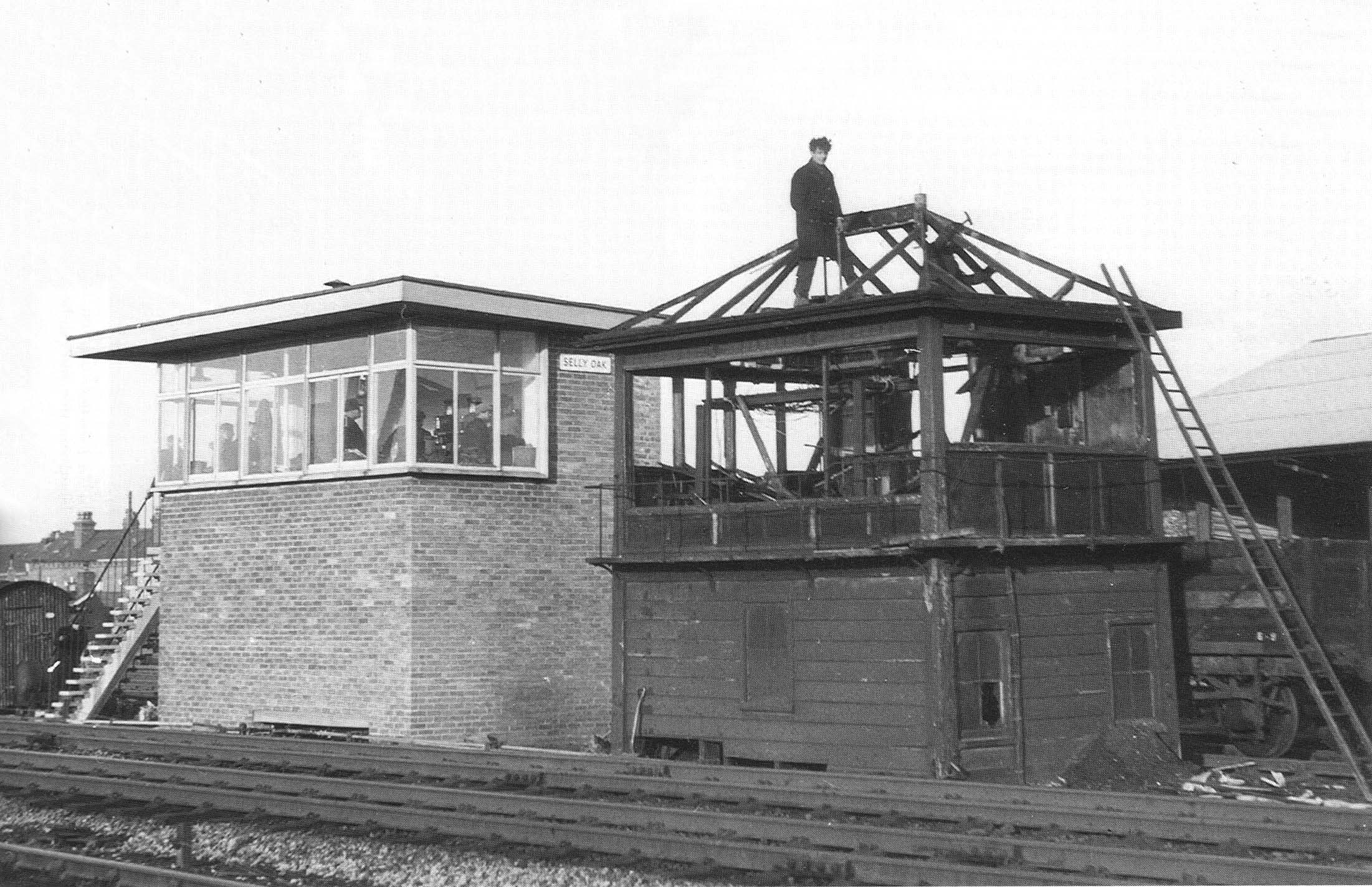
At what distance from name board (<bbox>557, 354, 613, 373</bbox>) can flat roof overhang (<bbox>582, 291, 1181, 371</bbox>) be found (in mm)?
3369

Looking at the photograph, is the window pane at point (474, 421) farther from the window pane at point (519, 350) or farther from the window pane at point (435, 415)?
the window pane at point (519, 350)

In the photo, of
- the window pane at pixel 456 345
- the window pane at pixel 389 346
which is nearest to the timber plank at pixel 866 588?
the window pane at pixel 456 345

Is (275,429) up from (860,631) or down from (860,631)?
up

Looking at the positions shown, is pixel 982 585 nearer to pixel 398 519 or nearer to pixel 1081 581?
pixel 1081 581

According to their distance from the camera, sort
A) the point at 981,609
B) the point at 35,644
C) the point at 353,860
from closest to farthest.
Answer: the point at 353,860, the point at 981,609, the point at 35,644

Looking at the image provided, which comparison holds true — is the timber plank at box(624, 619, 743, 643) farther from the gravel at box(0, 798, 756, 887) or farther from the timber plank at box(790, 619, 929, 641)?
the gravel at box(0, 798, 756, 887)

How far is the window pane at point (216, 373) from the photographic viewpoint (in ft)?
67.1

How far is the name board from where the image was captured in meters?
19.5

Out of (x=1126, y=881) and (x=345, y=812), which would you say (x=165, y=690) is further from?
(x=1126, y=881)

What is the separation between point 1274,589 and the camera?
15.5 meters

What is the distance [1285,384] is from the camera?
24297mm

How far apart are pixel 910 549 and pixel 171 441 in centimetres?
1240

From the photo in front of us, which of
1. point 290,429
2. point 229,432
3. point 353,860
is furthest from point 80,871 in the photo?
point 229,432

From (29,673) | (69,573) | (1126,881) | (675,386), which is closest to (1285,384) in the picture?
(675,386)
